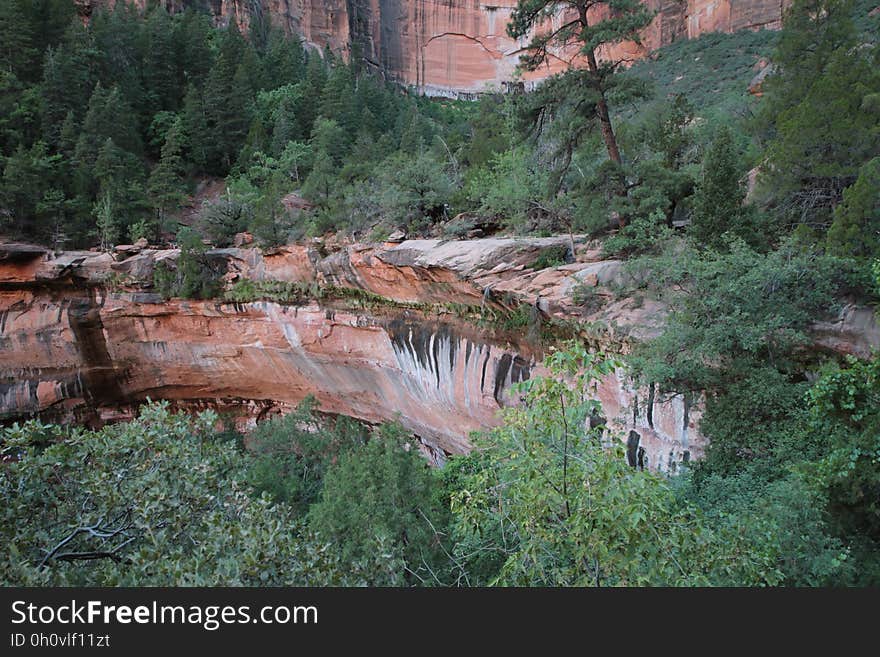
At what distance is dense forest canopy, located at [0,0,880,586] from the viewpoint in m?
3.46

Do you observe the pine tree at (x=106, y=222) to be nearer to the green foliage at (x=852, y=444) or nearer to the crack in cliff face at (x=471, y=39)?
the green foliage at (x=852, y=444)

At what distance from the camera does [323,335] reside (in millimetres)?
17031

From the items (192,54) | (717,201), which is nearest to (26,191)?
(192,54)

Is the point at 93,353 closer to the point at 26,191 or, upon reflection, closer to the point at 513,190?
the point at 26,191

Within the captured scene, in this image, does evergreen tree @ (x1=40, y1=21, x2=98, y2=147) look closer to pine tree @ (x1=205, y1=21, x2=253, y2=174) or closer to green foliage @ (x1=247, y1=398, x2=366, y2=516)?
pine tree @ (x1=205, y1=21, x2=253, y2=174)

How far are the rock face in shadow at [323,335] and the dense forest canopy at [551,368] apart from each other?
1130 millimetres

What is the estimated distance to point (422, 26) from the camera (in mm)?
55500

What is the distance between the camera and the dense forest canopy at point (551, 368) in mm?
3455

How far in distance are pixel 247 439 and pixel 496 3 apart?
5657cm


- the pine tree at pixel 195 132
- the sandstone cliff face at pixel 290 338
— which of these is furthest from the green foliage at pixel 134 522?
the pine tree at pixel 195 132

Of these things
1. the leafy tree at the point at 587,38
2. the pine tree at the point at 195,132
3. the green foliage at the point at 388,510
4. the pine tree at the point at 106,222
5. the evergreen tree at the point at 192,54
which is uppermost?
the evergreen tree at the point at 192,54

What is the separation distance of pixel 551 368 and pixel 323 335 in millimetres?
14197

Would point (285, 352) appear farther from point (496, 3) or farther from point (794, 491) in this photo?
point (496, 3)

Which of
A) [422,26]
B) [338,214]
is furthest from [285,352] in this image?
[422,26]
